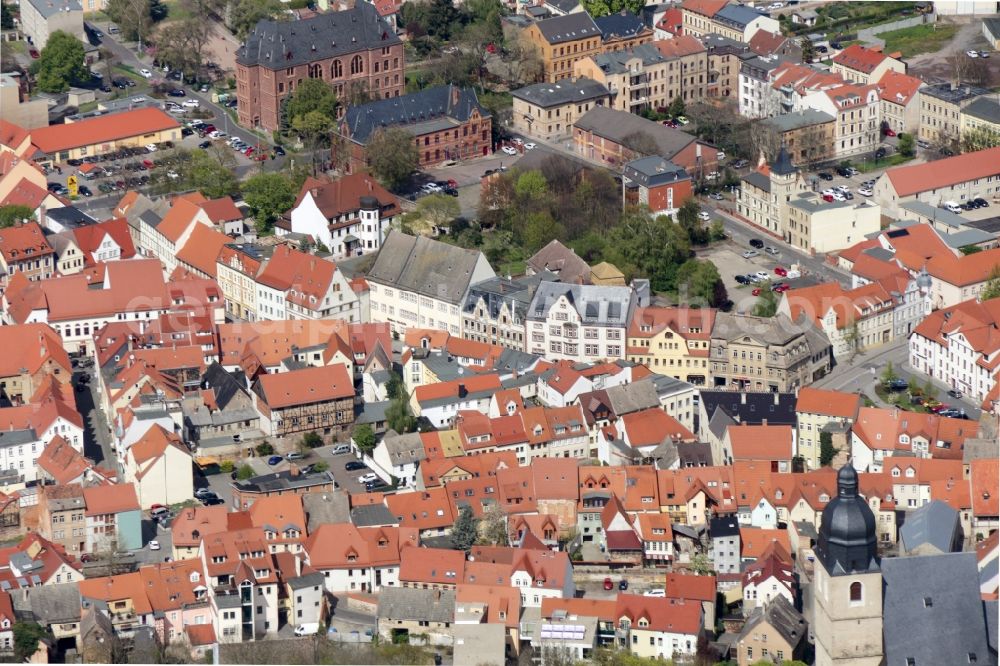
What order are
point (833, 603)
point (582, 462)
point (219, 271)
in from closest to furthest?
point (833, 603) → point (582, 462) → point (219, 271)

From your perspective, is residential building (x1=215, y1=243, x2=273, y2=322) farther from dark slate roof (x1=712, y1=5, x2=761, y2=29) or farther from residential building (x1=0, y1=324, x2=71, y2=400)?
dark slate roof (x1=712, y1=5, x2=761, y2=29)

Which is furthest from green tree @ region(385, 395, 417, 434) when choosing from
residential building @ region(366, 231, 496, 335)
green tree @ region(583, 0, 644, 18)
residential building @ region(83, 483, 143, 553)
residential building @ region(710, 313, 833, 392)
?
green tree @ region(583, 0, 644, 18)

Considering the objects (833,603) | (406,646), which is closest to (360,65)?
(406,646)

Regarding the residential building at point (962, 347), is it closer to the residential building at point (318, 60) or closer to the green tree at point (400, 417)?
the green tree at point (400, 417)

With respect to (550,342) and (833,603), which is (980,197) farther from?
(833,603)

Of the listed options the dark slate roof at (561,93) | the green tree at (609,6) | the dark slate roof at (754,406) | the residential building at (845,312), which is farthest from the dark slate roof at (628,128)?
the dark slate roof at (754,406)

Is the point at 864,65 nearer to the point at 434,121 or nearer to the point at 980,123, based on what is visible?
the point at 980,123
